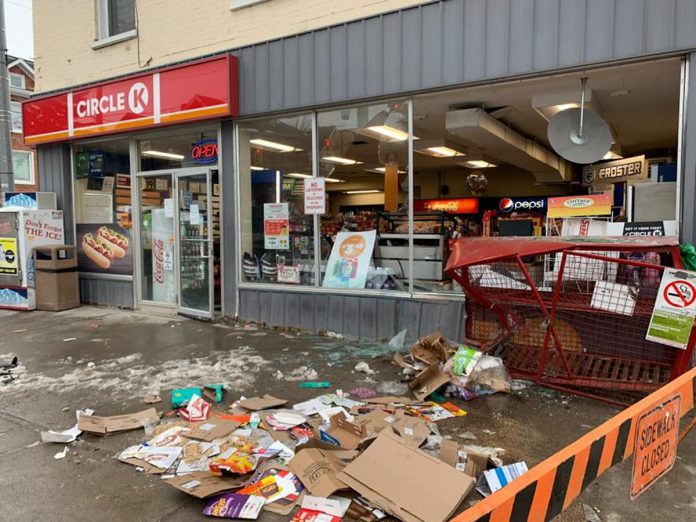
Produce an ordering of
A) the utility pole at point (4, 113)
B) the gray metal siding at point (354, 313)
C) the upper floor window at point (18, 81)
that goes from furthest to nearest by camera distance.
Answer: the upper floor window at point (18, 81) → the utility pole at point (4, 113) → the gray metal siding at point (354, 313)

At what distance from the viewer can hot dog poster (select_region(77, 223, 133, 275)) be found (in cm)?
841

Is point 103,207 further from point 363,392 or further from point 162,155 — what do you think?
point 363,392

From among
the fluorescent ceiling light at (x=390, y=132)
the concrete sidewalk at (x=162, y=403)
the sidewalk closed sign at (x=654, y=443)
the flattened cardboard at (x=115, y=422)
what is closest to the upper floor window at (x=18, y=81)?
the concrete sidewalk at (x=162, y=403)

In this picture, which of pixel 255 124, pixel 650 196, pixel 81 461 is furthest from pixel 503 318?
pixel 255 124

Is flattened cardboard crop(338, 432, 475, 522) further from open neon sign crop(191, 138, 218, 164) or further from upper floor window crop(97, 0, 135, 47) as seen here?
upper floor window crop(97, 0, 135, 47)

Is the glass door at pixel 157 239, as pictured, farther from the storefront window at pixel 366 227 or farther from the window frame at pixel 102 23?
the storefront window at pixel 366 227

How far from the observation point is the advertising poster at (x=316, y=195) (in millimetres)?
6465

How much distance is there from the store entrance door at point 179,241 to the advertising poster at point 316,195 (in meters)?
1.69

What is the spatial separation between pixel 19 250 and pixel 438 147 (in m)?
7.67

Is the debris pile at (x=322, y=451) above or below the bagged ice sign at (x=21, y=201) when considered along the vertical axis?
below

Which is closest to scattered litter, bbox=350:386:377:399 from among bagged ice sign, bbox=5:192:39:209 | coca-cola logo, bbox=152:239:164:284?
Result: coca-cola logo, bbox=152:239:164:284

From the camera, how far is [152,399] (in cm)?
415

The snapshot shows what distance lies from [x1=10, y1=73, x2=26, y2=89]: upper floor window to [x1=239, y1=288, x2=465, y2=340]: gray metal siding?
26.3 meters

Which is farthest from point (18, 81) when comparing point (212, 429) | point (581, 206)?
point (581, 206)
